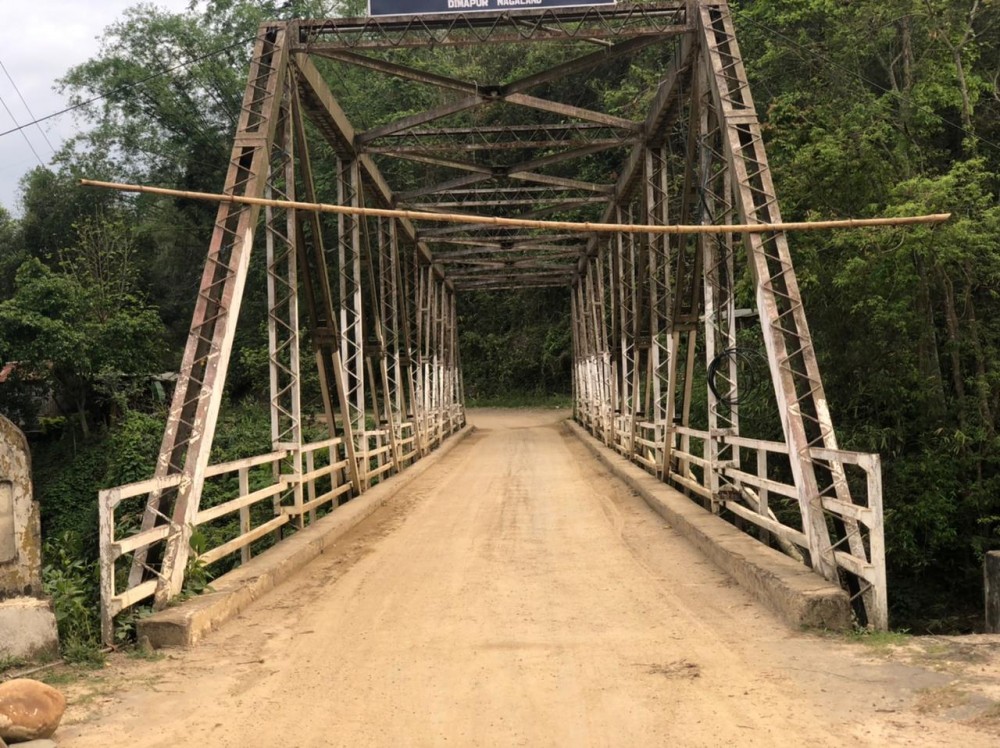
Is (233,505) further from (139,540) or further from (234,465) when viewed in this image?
(139,540)

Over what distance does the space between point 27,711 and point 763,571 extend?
483cm

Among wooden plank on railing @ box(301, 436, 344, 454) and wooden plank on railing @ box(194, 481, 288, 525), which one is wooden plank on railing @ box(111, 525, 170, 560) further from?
wooden plank on railing @ box(301, 436, 344, 454)

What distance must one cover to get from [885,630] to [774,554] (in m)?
1.84

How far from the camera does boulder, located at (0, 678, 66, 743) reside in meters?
4.25

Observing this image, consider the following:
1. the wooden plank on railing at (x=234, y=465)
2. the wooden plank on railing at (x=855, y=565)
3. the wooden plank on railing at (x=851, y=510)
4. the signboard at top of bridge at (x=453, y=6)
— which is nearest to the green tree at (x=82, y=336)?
the signboard at top of bridge at (x=453, y=6)

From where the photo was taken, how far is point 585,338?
32531 millimetres

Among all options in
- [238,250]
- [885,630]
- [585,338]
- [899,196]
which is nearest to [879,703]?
[885,630]

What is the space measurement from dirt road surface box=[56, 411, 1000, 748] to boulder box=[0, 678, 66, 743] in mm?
151

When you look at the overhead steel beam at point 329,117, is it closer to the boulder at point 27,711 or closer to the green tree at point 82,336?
the boulder at point 27,711

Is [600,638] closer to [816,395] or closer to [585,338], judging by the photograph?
[816,395]

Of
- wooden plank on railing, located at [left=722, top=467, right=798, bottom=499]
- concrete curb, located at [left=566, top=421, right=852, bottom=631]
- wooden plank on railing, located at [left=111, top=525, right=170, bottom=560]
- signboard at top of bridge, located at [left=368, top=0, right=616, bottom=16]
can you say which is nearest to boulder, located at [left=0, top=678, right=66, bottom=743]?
wooden plank on railing, located at [left=111, top=525, right=170, bottom=560]

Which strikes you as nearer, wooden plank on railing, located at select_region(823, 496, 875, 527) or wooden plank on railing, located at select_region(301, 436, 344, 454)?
wooden plank on railing, located at select_region(823, 496, 875, 527)

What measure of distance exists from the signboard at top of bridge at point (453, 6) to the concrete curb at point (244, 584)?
20.3ft

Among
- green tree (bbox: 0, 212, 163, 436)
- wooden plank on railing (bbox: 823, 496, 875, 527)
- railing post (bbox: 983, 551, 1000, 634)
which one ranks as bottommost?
Result: railing post (bbox: 983, 551, 1000, 634)
